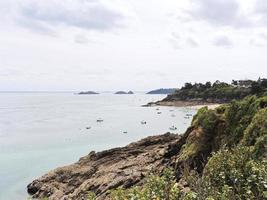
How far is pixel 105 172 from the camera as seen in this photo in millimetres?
35500

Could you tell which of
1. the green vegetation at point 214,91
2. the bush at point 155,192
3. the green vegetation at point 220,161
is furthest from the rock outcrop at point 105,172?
the green vegetation at point 214,91

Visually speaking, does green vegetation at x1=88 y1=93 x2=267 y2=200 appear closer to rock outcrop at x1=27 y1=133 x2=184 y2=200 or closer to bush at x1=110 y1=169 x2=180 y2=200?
bush at x1=110 y1=169 x2=180 y2=200

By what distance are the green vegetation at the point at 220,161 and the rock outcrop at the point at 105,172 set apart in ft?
10.3

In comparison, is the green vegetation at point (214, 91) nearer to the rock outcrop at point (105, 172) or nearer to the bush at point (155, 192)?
the rock outcrop at point (105, 172)

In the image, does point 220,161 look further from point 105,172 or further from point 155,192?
point 105,172

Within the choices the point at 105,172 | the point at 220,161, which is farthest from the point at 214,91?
the point at 220,161

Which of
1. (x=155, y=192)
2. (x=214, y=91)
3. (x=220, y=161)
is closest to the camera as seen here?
(x=155, y=192)

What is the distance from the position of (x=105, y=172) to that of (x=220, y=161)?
24.6 meters

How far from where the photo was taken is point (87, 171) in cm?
3825

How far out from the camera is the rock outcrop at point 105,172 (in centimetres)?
3076

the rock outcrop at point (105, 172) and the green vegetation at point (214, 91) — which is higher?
the green vegetation at point (214, 91)

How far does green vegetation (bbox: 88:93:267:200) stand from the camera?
29.2 feet

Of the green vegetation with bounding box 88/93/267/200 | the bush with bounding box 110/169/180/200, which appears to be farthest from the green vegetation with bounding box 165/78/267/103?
the bush with bounding box 110/169/180/200

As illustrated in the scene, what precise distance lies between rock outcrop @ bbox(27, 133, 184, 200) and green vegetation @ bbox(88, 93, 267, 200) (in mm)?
3136
